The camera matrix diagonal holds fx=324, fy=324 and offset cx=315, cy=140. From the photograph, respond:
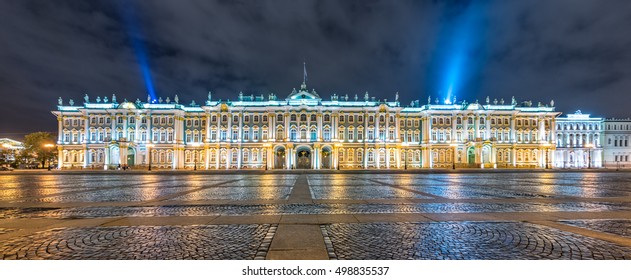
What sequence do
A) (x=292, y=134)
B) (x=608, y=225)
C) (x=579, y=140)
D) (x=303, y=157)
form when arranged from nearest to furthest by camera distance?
(x=608, y=225)
(x=292, y=134)
(x=303, y=157)
(x=579, y=140)

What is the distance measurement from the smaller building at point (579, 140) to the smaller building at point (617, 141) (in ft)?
9.19

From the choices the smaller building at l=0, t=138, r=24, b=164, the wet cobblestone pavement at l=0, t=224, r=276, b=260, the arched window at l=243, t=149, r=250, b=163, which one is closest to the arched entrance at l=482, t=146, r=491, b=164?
the arched window at l=243, t=149, r=250, b=163

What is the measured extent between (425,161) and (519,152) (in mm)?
19433

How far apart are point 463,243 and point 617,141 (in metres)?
96.7

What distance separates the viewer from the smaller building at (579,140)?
238 ft

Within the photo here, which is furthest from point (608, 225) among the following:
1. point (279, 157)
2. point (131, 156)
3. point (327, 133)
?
point (131, 156)

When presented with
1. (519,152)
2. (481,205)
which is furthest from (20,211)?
(519,152)

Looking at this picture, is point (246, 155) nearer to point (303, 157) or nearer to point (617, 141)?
point (303, 157)

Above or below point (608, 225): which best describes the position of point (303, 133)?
above

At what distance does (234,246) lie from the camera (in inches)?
259

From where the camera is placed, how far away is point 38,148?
219ft

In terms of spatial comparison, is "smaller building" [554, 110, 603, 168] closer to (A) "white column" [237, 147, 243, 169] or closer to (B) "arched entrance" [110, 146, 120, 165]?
(A) "white column" [237, 147, 243, 169]

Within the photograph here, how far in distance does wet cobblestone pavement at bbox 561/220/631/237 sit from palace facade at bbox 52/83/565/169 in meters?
52.8
